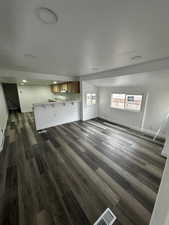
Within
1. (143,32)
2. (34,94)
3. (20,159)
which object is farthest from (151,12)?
(34,94)

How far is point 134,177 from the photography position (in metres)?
1.80

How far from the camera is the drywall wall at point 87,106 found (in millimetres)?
4652

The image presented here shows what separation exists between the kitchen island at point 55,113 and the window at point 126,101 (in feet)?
A: 6.35

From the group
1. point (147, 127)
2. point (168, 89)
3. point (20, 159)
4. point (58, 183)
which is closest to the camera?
point (58, 183)

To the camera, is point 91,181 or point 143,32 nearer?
point 143,32

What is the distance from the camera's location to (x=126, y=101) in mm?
4156

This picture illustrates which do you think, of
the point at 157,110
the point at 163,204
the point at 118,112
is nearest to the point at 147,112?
the point at 157,110

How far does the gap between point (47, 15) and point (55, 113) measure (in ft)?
12.2

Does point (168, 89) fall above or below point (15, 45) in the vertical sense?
below

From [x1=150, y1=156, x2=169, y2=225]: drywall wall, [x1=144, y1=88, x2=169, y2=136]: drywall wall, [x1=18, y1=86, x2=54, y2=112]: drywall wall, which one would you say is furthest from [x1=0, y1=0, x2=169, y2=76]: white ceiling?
[x1=18, y1=86, x2=54, y2=112]: drywall wall

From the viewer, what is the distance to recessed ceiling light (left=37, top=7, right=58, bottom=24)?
0.87 metres

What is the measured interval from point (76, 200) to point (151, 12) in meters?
2.54

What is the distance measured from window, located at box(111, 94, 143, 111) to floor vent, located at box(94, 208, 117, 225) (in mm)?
3504

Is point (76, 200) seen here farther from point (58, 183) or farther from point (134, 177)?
point (134, 177)
